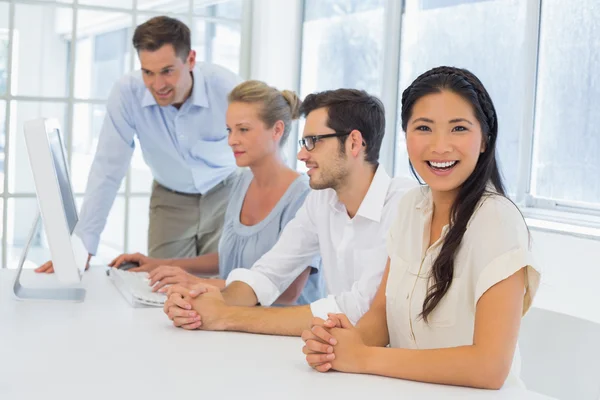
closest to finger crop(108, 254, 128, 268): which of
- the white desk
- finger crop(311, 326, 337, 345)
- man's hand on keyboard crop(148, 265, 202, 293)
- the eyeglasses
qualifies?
man's hand on keyboard crop(148, 265, 202, 293)

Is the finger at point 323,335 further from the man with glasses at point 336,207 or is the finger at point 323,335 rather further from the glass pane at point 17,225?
the glass pane at point 17,225

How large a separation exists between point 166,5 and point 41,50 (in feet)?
2.29

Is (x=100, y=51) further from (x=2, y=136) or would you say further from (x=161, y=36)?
(x=161, y=36)

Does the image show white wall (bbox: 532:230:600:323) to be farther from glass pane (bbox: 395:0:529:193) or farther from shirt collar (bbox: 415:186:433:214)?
shirt collar (bbox: 415:186:433:214)

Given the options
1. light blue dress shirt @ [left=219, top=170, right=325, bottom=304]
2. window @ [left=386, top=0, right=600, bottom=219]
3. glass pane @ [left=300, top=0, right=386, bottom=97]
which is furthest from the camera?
glass pane @ [left=300, top=0, right=386, bottom=97]

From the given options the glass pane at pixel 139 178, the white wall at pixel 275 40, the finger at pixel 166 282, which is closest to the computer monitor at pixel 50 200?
the finger at pixel 166 282

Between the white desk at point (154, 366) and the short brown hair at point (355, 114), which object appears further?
the short brown hair at point (355, 114)

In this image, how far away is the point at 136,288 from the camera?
2178 millimetres

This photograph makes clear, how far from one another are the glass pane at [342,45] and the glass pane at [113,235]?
1.22 metres

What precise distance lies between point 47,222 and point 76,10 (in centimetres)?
242

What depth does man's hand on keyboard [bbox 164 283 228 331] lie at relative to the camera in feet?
5.84

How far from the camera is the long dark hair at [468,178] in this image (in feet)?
5.05

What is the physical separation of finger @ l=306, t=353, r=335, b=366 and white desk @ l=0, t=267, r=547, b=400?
0.02 m

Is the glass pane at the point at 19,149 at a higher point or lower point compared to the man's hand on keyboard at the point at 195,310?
higher
